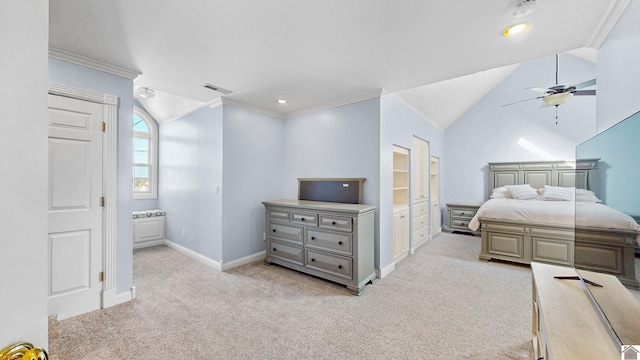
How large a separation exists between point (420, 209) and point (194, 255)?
13.5 ft

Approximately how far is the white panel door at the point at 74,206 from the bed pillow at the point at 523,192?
22.8 ft

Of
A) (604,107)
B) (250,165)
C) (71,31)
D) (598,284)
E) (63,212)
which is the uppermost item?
(71,31)

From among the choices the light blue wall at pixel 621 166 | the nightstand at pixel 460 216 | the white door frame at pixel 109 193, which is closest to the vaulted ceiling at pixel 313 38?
the white door frame at pixel 109 193

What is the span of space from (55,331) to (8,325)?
8.26ft

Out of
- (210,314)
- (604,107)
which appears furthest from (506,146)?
(210,314)

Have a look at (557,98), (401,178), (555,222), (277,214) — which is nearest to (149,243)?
(277,214)

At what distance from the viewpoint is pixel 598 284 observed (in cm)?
118

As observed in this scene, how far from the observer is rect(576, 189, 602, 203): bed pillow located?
128cm

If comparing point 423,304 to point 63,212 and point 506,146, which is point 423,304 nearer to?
point 63,212

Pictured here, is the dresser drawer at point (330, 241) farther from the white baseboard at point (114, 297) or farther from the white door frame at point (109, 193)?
the white door frame at point (109, 193)

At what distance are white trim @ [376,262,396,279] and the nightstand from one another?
329cm

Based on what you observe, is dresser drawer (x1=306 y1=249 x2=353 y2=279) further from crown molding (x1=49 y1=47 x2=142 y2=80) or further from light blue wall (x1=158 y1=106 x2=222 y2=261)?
crown molding (x1=49 y1=47 x2=142 y2=80)

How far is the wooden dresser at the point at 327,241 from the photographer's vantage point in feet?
9.25

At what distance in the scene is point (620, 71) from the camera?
153cm
